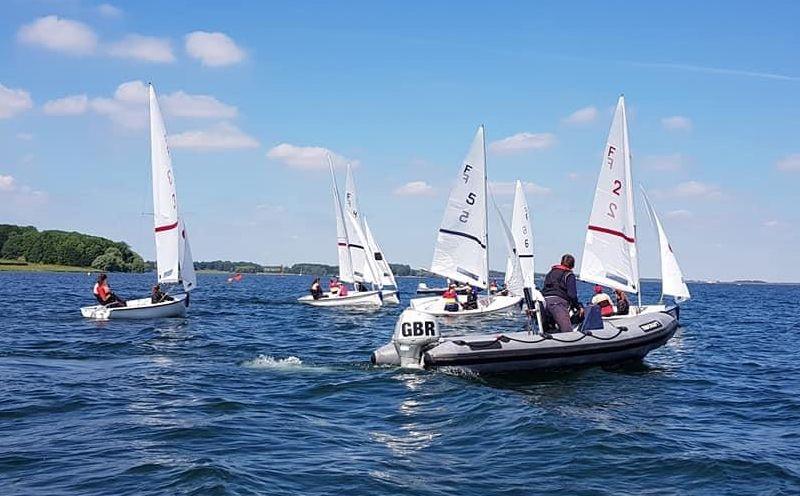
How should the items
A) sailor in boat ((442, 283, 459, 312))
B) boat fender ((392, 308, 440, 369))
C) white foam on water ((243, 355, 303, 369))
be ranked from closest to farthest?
boat fender ((392, 308, 440, 369)) < white foam on water ((243, 355, 303, 369)) < sailor in boat ((442, 283, 459, 312))

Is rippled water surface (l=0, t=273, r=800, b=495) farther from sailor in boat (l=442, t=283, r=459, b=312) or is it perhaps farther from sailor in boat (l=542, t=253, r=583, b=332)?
sailor in boat (l=442, t=283, r=459, b=312)

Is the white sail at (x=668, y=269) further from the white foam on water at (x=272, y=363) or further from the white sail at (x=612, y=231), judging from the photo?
the white foam on water at (x=272, y=363)

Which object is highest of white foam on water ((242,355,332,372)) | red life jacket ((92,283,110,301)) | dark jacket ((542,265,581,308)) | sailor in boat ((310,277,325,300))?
dark jacket ((542,265,581,308))

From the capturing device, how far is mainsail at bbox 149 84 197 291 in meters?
29.3

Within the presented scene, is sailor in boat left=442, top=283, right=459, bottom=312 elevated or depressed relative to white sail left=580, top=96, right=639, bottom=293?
depressed

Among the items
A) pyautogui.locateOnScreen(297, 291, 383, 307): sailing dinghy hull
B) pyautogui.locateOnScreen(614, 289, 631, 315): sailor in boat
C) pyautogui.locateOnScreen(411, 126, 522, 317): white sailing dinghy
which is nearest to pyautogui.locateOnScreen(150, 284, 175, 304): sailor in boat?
pyautogui.locateOnScreen(411, 126, 522, 317): white sailing dinghy

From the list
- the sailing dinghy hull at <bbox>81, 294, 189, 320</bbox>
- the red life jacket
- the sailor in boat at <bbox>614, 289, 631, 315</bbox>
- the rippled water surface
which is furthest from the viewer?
the red life jacket

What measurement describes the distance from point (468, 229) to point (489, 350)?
17.4 meters

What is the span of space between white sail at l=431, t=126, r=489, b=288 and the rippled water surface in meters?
13.2

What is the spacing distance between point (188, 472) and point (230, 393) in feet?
15.6

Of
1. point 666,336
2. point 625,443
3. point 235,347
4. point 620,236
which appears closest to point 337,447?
point 625,443

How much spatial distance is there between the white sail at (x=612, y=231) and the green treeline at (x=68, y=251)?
119 metres

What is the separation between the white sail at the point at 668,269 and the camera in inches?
1083

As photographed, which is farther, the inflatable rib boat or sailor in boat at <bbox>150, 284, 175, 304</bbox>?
sailor in boat at <bbox>150, 284, 175, 304</bbox>
